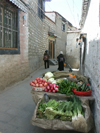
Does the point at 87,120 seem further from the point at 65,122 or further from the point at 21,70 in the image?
the point at 21,70

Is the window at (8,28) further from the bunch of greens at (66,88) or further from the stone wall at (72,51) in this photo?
the stone wall at (72,51)

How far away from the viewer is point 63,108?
2.65 metres

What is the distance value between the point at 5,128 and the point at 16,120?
0.38 metres

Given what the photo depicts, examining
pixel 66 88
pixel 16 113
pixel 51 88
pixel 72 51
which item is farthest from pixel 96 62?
pixel 72 51

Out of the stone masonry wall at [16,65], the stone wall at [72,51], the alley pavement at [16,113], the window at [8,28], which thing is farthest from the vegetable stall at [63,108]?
the stone wall at [72,51]

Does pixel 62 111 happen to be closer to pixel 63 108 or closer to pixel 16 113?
pixel 63 108

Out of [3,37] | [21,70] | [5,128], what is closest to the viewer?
[5,128]

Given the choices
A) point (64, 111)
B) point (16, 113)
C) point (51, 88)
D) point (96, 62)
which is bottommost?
point (16, 113)

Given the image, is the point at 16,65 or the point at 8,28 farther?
the point at 16,65

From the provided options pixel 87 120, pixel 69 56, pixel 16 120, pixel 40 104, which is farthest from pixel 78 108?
pixel 69 56

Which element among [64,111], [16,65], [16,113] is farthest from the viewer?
[16,65]

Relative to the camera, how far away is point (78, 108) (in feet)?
8.50

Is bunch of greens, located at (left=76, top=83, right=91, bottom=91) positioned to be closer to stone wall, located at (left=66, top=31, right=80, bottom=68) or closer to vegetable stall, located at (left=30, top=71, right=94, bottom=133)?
vegetable stall, located at (left=30, top=71, right=94, bottom=133)

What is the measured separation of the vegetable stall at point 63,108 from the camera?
238 centimetres
